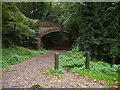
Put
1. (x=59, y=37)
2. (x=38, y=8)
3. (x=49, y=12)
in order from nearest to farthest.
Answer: (x=49, y=12) → (x=38, y=8) → (x=59, y=37)

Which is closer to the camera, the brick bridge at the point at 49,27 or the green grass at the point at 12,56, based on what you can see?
the green grass at the point at 12,56

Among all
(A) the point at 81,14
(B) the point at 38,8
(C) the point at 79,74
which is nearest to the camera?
Result: (C) the point at 79,74

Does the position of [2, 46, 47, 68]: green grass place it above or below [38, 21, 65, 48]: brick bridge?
below

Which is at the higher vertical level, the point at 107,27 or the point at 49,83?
the point at 107,27

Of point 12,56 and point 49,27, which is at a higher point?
point 49,27

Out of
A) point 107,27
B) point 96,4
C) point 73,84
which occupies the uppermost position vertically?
point 96,4

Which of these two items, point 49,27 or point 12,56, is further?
point 49,27

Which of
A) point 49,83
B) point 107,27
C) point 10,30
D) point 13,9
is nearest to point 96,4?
point 107,27

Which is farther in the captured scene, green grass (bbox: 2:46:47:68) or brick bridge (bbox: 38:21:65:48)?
brick bridge (bbox: 38:21:65:48)

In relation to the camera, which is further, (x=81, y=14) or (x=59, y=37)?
(x=59, y=37)

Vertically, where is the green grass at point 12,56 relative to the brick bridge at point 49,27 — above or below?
below

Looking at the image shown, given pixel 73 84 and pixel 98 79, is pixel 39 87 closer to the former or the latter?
pixel 73 84

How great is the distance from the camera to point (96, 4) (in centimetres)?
738

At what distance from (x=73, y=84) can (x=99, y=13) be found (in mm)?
5844
